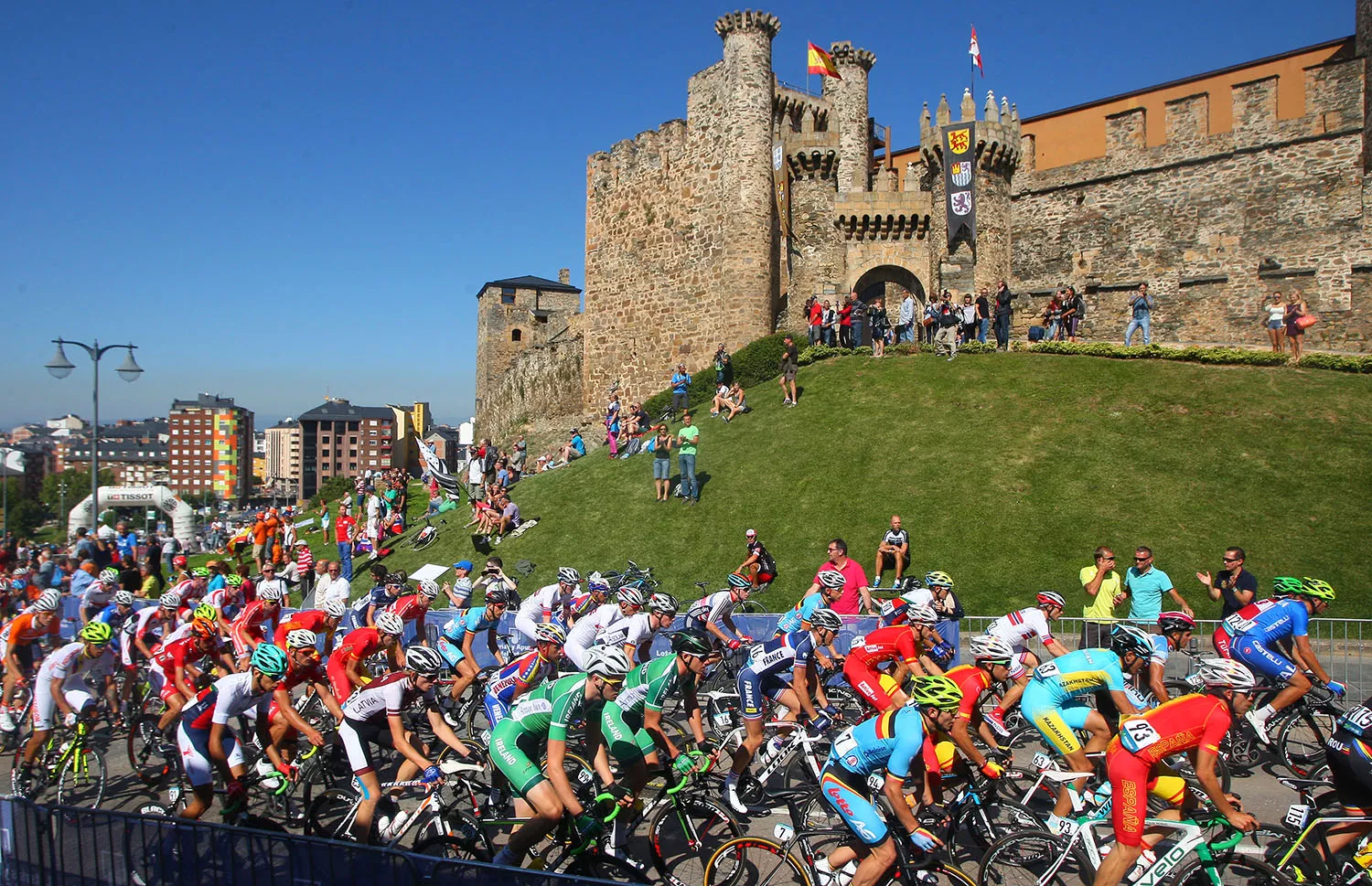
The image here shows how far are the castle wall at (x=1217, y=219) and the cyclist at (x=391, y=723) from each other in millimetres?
27568

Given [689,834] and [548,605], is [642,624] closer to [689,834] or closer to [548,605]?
[548,605]

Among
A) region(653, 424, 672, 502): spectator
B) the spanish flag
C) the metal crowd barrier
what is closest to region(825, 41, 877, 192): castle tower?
the spanish flag

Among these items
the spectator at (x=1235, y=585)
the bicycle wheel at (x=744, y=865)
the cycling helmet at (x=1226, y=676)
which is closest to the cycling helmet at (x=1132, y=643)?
the cycling helmet at (x=1226, y=676)

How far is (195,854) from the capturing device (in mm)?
5727

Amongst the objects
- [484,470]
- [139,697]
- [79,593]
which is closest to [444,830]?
[139,697]

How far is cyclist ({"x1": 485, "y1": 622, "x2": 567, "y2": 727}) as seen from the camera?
8453 millimetres

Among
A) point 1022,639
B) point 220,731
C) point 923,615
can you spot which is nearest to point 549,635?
point 220,731

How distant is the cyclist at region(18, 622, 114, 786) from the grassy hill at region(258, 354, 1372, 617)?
31.8 ft

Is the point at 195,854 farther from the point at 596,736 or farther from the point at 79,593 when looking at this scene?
the point at 79,593

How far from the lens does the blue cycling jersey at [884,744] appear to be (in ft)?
20.8

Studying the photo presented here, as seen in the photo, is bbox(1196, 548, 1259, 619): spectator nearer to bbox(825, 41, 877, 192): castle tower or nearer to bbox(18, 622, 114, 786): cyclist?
bbox(18, 622, 114, 786): cyclist

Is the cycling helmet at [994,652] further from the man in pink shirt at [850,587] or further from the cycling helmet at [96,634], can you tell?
the cycling helmet at [96,634]

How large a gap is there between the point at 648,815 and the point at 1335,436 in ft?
58.9

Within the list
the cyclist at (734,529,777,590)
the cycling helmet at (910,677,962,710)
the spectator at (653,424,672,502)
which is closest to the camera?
the cycling helmet at (910,677,962,710)
